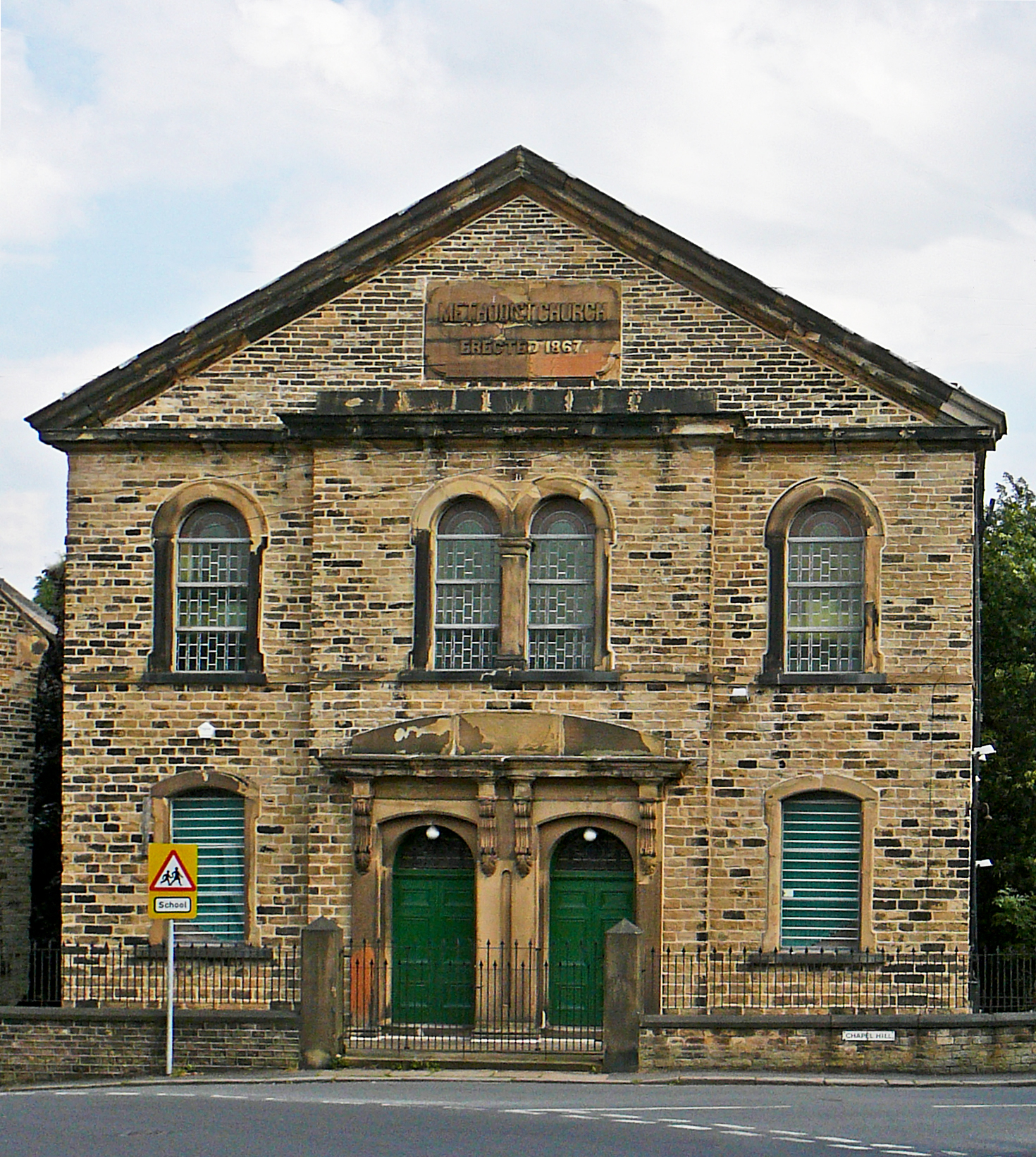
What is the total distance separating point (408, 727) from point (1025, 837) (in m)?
11.6

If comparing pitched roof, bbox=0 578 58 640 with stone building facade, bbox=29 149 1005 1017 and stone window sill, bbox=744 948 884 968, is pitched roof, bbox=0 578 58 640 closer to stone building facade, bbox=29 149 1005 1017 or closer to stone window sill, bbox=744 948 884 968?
stone building facade, bbox=29 149 1005 1017

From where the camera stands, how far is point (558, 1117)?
16672mm

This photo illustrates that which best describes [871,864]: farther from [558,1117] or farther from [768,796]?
[558,1117]

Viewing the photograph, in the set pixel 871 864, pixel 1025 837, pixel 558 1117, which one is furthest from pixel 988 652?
pixel 558 1117

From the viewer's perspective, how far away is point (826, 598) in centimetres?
2442

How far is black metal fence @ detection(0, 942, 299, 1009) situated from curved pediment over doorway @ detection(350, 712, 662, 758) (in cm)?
279

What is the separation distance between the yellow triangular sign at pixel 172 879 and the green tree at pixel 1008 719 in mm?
12877

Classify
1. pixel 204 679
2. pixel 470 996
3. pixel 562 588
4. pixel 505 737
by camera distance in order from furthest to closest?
pixel 204 679 → pixel 562 588 → pixel 470 996 → pixel 505 737

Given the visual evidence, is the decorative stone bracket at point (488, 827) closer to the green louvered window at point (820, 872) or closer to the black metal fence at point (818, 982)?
the black metal fence at point (818, 982)

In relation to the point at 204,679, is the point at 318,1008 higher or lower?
lower

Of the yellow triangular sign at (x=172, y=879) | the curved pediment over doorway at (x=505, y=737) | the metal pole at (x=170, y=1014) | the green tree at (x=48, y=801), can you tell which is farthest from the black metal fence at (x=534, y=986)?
the green tree at (x=48, y=801)

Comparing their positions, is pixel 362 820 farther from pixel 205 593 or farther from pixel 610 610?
pixel 610 610

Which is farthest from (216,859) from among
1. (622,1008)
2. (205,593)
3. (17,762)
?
(622,1008)

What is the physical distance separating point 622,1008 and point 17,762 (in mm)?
10790
